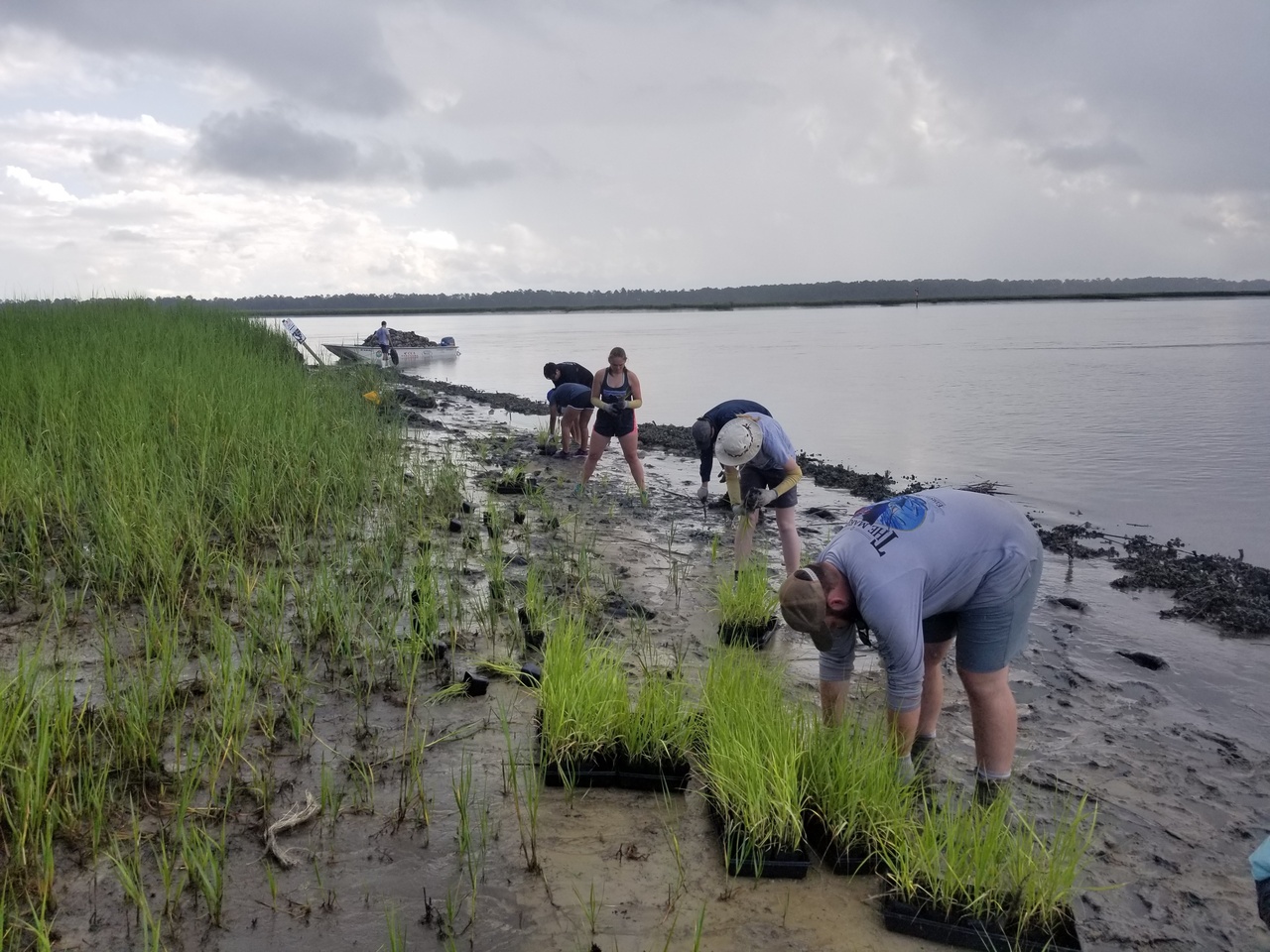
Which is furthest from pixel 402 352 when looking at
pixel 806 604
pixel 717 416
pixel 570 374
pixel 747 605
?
pixel 806 604

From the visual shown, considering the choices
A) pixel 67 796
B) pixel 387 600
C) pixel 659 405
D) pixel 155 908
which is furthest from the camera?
pixel 659 405

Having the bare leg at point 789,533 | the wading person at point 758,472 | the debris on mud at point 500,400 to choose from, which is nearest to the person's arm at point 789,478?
the wading person at point 758,472

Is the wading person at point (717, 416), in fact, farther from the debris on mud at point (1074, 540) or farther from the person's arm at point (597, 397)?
the debris on mud at point (1074, 540)

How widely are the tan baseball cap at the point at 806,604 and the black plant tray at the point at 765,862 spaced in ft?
2.70

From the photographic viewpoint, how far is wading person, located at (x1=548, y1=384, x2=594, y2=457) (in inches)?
456

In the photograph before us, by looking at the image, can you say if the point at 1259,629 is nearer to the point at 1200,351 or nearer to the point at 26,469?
the point at 26,469

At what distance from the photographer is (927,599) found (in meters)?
3.30

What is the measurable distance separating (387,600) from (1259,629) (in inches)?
257

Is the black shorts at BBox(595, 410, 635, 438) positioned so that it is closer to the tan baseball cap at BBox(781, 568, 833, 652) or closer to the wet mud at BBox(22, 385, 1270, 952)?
the wet mud at BBox(22, 385, 1270, 952)

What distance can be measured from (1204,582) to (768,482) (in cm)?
433

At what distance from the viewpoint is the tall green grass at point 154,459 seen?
4.96 m

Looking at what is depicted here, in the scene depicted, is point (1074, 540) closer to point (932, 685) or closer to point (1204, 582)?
point (1204, 582)

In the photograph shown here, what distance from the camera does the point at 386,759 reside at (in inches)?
145

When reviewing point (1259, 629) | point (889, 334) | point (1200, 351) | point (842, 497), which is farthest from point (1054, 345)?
point (1259, 629)
